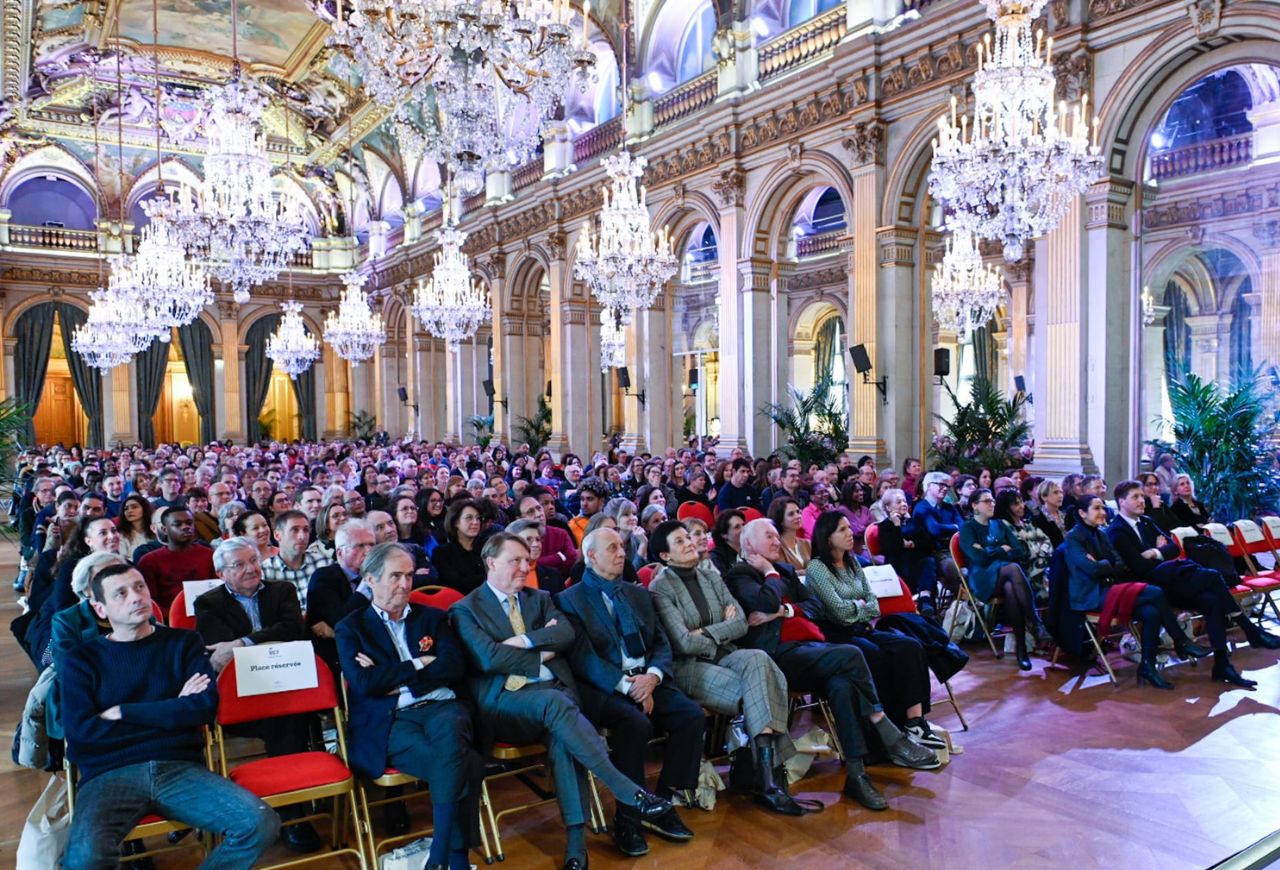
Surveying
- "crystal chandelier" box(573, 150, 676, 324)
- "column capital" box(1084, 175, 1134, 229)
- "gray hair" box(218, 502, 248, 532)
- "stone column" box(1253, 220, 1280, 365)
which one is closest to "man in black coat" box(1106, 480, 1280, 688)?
"column capital" box(1084, 175, 1134, 229)

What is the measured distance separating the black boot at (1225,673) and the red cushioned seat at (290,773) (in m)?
5.08

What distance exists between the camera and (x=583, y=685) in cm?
380

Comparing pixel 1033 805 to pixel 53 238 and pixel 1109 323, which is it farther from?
pixel 53 238

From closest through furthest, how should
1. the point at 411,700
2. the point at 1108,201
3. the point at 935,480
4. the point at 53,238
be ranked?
the point at 411,700 → the point at 935,480 → the point at 1108,201 → the point at 53,238

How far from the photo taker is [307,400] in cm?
2712

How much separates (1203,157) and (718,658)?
42.3 ft

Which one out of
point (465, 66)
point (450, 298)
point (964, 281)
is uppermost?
point (465, 66)

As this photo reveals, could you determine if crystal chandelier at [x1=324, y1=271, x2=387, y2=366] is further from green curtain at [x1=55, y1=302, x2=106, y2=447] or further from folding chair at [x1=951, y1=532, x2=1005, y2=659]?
folding chair at [x1=951, y1=532, x2=1005, y2=659]

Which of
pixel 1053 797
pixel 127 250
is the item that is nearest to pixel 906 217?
pixel 1053 797

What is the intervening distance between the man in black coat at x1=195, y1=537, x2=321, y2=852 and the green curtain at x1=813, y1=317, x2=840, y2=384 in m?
17.7

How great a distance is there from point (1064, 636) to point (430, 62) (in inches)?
224

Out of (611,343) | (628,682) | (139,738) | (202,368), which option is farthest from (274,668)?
(202,368)

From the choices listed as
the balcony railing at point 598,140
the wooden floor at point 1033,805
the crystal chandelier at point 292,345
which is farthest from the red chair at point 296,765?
the crystal chandelier at point 292,345

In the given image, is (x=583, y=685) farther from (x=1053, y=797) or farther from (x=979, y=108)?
(x=979, y=108)
